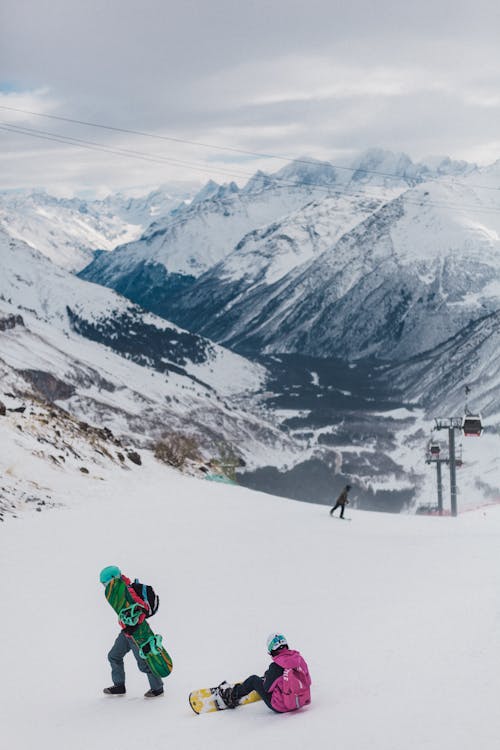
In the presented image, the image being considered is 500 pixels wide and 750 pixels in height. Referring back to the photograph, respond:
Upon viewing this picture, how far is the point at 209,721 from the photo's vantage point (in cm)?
1135

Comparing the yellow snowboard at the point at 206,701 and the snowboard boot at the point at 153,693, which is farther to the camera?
the snowboard boot at the point at 153,693

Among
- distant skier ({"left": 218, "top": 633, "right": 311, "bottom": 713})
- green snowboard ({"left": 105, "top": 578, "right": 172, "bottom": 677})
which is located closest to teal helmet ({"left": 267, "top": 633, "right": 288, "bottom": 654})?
distant skier ({"left": 218, "top": 633, "right": 311, "bottom": 713})

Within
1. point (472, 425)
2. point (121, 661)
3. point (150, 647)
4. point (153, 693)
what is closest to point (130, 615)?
point (150, 647)

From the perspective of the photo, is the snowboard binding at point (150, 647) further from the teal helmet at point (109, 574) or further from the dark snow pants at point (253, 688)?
the dark snow pants at point (253, 688)

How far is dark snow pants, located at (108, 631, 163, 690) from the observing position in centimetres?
1258

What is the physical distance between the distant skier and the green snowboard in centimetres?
144

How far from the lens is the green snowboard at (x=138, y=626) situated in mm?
12477

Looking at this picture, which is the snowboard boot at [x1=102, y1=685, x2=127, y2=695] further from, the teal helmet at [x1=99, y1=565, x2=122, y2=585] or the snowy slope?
the teal helmet at [x1=99, y1=565, x2=122, y2=585]

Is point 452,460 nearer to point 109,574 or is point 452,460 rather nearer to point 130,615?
point 130,615

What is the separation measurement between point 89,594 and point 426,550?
1001 centimetres

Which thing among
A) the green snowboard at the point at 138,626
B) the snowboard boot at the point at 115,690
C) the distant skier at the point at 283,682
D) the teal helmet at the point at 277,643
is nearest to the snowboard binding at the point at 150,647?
the green snowboard at the point at 138,626

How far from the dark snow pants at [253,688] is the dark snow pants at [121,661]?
55.2 inches

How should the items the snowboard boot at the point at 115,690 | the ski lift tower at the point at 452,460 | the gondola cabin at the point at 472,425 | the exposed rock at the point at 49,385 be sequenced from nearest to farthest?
the snowboard boot at the point at 115,690, the ski lift tower at the point at 452,460, the gondola cabin at the point at 472,425, the exposed rock at the point at 49,385

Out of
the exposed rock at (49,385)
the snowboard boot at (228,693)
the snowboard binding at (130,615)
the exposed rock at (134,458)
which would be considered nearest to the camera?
the snowboard boot at (228,693)
